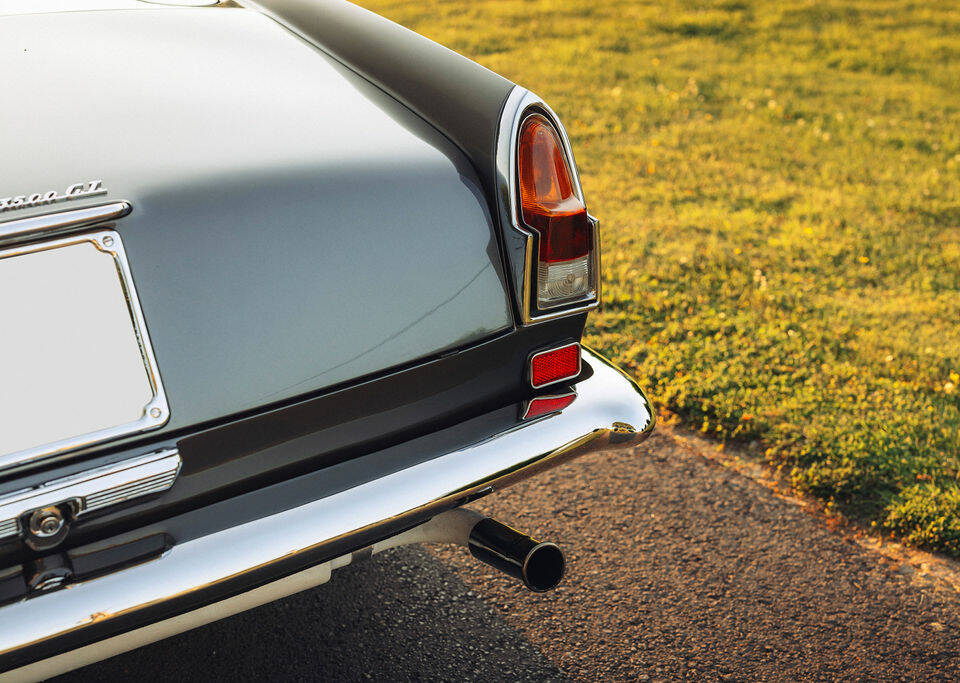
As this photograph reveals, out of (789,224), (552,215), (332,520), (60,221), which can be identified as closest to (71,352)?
(60,221)

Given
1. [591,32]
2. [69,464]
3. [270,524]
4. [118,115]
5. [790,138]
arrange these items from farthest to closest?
[591,32]
[790,138]
[118,115]
[270,524]
[69,464]

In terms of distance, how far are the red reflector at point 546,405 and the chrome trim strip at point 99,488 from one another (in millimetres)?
738

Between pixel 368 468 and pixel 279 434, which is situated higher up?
pixel 279 434

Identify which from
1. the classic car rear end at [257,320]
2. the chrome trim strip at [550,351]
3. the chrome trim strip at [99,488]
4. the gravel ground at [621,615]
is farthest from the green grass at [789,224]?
the chrome trim strip at [99,488]

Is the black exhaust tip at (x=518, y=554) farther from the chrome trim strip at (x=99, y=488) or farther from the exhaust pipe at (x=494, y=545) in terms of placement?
the chrome trim strip at (x=99, y=488)

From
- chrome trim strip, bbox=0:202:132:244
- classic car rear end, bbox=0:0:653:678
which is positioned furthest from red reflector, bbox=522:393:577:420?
chrome trim strip, bbox=0:202:132:244

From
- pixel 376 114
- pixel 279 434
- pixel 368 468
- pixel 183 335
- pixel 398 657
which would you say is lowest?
pixel 398 657

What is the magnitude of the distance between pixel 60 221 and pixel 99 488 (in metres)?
0.44

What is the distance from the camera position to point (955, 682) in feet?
7.21

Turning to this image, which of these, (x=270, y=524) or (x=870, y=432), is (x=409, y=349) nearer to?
(x=270, y=524)

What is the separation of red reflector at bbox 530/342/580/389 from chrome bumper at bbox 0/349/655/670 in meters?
0.04

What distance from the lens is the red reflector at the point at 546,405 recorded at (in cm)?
194

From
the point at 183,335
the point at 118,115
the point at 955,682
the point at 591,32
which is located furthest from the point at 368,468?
the point at 591,32

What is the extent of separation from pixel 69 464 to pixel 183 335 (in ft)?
0.92
